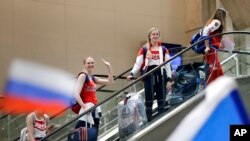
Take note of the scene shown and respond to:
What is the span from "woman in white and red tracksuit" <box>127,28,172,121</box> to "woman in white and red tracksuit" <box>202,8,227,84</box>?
25.7 inches

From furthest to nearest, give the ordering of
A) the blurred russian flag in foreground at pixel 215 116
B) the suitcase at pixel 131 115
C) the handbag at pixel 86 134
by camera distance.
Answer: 1. the suitcase at pixel 131 115
2. the handbag at pixel 86 134
3. the blurred russian flag in foreground at pixel 215 116

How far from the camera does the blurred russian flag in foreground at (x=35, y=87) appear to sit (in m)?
11.9

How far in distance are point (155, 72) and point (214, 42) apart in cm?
113

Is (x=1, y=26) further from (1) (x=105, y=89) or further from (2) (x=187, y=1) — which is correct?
(2) (x=187, y=1)

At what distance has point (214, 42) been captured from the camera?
7660 mm

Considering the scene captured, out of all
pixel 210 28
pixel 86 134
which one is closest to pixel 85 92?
pixel 86 134

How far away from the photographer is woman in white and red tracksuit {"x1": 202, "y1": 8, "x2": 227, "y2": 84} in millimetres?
7293

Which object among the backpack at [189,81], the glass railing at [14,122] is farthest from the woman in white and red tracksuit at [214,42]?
the glass railing at [14,122]

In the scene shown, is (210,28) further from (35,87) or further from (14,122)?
(35,87)

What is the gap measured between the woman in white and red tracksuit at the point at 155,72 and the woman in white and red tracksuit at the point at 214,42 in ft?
2.14

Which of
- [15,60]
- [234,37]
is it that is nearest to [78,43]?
[15,60]

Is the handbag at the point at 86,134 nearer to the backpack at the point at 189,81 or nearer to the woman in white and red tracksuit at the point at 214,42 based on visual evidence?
the backpack at the point at 189,81

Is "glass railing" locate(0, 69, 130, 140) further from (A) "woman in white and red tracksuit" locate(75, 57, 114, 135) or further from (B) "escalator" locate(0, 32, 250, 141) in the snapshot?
(A) "woman in white and red tracksuit" locate(75, 57, 114, 135)

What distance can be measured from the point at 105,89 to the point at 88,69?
422 cm
